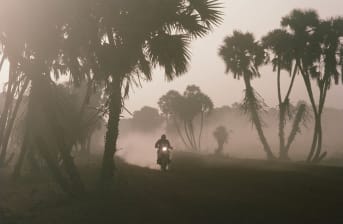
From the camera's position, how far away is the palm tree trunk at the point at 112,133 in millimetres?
16812

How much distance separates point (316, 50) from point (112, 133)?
2875 cm

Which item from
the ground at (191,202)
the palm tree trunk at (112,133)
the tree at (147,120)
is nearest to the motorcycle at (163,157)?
the ground at (191,202)

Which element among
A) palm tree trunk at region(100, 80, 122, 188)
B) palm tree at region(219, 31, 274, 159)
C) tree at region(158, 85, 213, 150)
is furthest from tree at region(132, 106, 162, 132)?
palm tree trunk at region(100, 80, 122, 188)

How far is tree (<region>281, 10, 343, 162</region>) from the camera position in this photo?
4072 centimetres

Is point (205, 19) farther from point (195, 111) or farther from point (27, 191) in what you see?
point (195, 111)

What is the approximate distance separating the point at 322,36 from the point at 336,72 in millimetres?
3248

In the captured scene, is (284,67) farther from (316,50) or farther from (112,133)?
(112,133)

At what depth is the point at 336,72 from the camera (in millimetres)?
40656

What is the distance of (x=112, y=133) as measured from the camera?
673 inches

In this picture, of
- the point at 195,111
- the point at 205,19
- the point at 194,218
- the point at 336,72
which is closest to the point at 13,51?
the point at 205,19

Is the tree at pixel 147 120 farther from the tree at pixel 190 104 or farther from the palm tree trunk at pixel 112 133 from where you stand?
the palm tree trunk at pixel 112 133

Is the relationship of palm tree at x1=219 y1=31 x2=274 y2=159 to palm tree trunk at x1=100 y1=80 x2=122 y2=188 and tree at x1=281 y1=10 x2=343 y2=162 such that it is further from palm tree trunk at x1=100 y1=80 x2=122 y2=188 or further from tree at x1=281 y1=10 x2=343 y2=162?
palm tree trunk at x1=100 y1=80 x2=122 y2=188

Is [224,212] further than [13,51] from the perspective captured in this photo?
No

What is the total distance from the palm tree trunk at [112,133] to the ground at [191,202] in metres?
0.66
